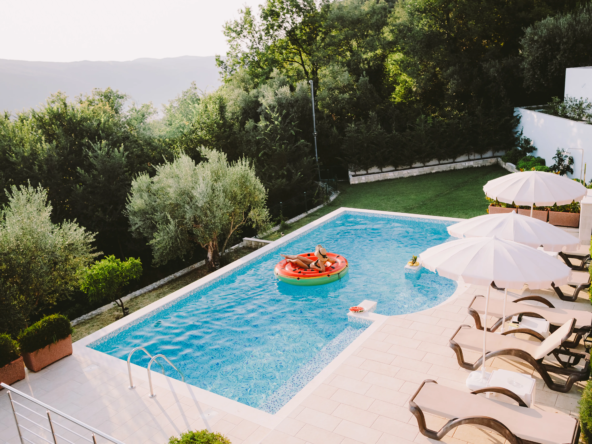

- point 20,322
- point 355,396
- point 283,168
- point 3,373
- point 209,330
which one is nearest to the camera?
point 355,396

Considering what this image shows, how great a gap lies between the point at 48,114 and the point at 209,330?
1616 cm

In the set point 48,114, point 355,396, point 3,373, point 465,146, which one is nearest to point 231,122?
point 48,114

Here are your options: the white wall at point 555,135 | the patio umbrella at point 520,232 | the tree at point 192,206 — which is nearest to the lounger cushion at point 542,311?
the patio umbrella at point 520,232

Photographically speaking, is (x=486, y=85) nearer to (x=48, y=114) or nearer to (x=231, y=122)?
(x=231, y=122)

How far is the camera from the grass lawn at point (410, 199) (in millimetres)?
14734

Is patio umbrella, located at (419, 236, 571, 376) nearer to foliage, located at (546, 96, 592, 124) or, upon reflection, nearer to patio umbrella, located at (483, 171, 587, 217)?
patio umbrella, located at (483, 171, 587, 217)

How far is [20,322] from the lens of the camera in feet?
32.0

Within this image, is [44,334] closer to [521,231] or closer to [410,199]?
[521,231]

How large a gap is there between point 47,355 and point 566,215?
15.0 metres

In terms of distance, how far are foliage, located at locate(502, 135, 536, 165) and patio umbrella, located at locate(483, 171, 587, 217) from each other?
14.9 m

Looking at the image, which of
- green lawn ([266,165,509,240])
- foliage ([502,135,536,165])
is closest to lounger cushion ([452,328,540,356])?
green lawn ([266,165,509,240])

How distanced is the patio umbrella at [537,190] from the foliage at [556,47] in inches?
664

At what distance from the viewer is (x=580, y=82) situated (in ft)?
61.6

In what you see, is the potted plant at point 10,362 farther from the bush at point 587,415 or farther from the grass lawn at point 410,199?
the bush at point 587,415
